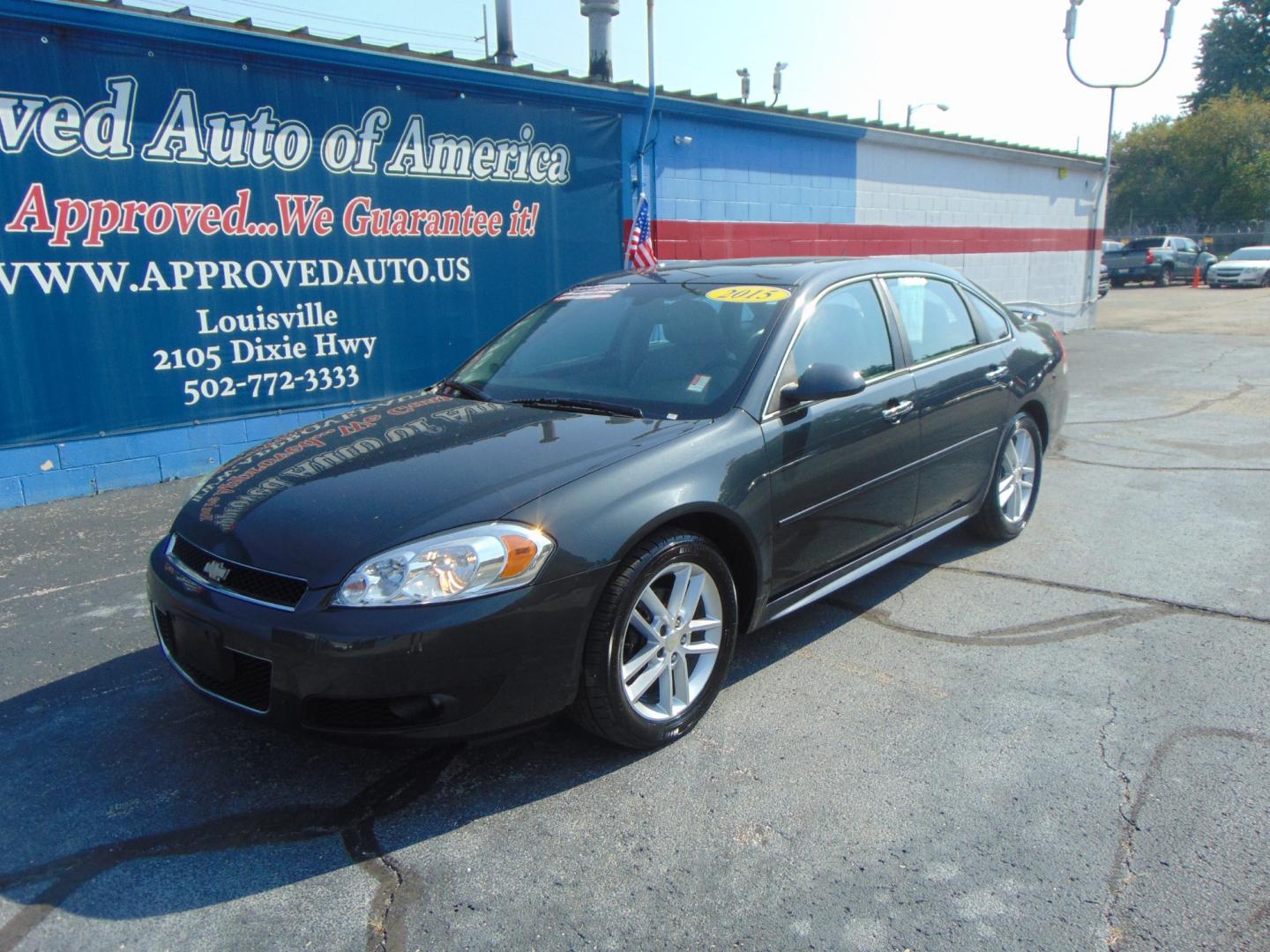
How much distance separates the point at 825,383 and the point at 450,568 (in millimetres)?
1558

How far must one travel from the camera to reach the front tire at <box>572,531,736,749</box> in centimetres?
290

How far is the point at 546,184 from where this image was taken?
9.09 meters

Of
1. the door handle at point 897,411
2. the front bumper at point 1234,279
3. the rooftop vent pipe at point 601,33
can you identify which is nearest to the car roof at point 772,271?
the door handle at point 897,411

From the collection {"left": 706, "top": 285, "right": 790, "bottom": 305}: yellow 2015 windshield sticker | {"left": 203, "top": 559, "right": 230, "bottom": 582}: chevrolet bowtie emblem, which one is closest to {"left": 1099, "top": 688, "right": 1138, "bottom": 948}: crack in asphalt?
{"left": 706, "top": 285, "right": 790, "bottom": 305}: yellow 2015 windshield sticker

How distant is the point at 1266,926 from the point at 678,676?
5.57 feet

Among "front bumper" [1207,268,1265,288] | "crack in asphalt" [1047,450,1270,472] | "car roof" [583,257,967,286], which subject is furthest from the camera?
"front bumper" [1207,268,1265,288]

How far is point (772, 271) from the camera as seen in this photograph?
4242 mm

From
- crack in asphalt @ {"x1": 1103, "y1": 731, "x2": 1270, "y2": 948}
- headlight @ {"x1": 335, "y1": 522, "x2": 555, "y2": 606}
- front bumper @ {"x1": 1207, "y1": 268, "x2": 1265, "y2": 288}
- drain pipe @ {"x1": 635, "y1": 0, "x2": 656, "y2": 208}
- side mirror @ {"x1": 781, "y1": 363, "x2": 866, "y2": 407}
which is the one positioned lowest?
front bumper @ {"x1": 1207, "y1": 268, "x2": 1265, "y2": 288}

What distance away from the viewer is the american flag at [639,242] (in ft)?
32.2

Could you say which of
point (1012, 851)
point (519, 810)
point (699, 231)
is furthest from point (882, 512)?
point (699, 231)

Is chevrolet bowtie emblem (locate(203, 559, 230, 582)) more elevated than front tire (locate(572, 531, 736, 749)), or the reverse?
chevrolet bowtie emblem (locate(203, 559, 230, 582))

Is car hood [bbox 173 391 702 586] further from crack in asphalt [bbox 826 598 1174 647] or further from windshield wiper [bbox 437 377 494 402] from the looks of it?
crack in asphalt [bbox 826 598 1174 647]

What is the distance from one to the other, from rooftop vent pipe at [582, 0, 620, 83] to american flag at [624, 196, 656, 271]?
2000mm

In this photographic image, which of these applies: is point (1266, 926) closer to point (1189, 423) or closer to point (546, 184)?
point (1189, 423)
